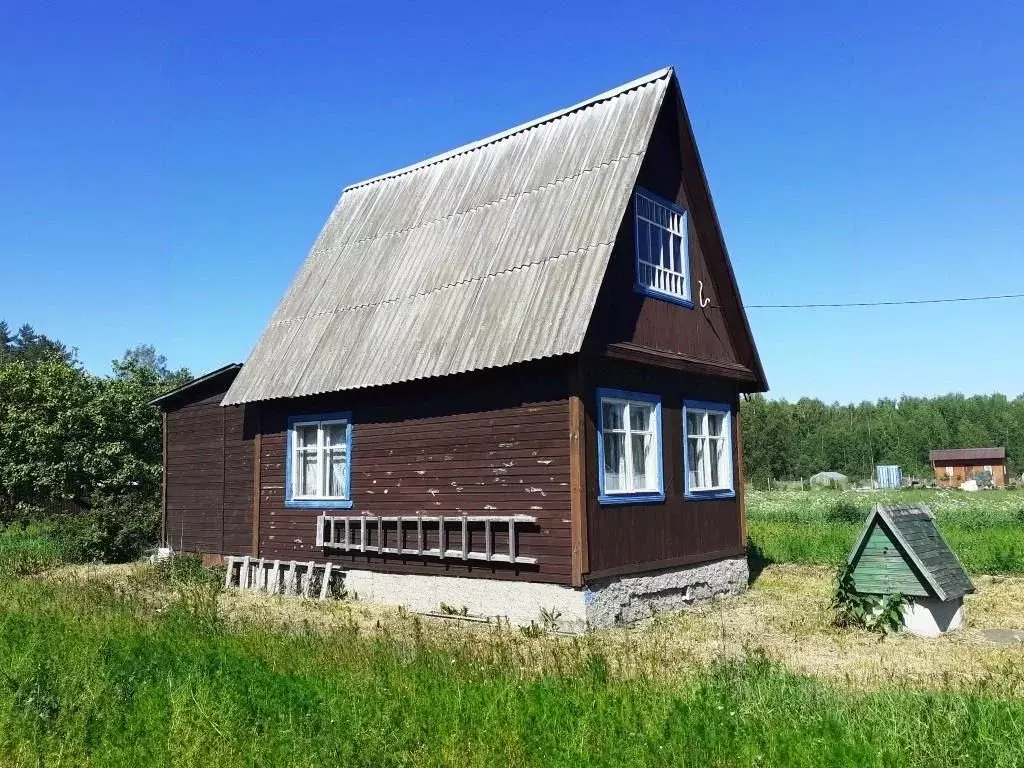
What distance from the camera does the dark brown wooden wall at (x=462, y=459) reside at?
1148 centimetres

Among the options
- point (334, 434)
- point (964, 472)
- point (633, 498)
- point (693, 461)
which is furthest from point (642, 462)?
point (964, 472)

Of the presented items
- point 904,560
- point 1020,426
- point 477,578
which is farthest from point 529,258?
point 1020,426

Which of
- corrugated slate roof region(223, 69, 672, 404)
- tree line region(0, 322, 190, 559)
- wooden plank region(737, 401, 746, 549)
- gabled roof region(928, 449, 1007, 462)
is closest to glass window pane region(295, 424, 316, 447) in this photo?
corrugated slate roof region(223, 69, 672, 404)

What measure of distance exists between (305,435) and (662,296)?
7.16 metres

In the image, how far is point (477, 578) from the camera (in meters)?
12.2

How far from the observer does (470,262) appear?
1385cm

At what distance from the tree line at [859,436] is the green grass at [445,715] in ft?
255

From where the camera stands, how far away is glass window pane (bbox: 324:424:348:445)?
14820mm

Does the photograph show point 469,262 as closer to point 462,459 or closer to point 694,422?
point 462,459

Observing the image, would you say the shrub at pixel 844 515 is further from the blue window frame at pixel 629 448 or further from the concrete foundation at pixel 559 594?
the blue window frame at pixel 629 448

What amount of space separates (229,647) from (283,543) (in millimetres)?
7011

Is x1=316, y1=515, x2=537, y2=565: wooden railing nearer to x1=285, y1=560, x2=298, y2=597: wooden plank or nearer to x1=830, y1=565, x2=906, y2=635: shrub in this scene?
x1=285, y1=560, x2=298, y2=597: wooden plank

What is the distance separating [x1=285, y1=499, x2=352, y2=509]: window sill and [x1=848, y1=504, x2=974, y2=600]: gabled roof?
27.0 ft

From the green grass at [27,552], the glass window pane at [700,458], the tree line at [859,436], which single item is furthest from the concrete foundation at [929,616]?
the tree line at [859,436]
